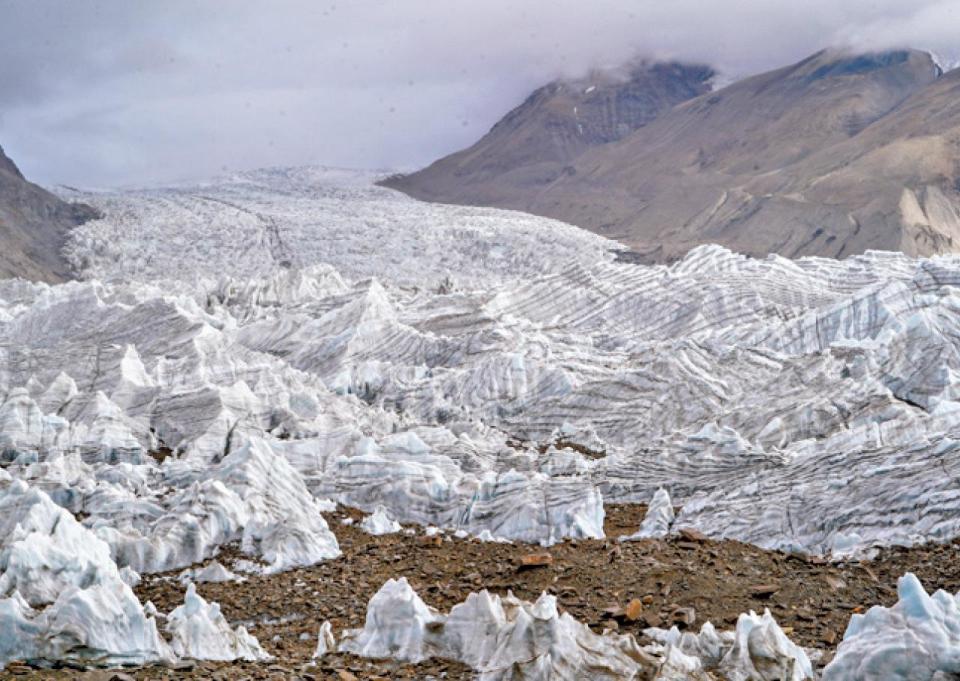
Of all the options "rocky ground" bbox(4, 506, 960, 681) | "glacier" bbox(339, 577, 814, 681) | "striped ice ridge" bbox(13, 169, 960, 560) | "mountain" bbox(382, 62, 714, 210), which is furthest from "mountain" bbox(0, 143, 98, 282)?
"glacier" bbox(339, 577, 814, 681)

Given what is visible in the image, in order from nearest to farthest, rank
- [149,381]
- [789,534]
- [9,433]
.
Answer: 1. [789,534]
2. [9,433]
3. [149,381]

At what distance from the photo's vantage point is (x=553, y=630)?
29.7 ft

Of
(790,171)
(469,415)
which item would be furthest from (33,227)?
(469,415)

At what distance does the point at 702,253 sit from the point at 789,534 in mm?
37672

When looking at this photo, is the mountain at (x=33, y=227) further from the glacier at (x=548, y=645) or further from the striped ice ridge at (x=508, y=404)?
the glacier at (x=548, y=645)

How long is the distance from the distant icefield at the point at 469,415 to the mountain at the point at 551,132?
85.7 m

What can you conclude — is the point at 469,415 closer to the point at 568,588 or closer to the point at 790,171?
the point at 568,588

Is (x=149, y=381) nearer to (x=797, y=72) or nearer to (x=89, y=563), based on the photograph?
(x=89, y=563)

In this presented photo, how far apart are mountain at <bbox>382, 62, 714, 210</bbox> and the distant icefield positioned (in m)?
85.7

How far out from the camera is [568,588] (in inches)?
487

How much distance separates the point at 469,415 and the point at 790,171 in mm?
87837

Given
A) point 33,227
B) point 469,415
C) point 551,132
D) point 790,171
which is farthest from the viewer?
point 551,132

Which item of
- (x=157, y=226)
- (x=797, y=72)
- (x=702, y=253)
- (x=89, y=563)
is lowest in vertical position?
(x=89, y=563)

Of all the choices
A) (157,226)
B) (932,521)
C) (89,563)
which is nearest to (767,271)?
(932,521)
